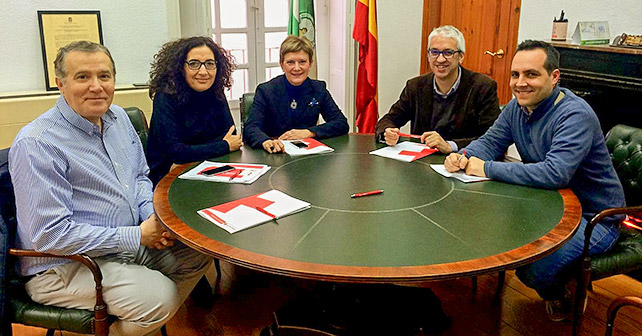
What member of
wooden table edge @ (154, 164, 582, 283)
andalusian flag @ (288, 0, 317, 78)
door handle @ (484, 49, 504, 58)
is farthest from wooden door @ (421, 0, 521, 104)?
wooden table edge @ (154, 164, 582, 283)

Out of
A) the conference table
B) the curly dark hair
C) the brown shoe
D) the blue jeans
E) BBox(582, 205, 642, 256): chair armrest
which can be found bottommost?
the brown shoe

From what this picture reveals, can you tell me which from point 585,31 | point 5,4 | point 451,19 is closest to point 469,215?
point 585,31

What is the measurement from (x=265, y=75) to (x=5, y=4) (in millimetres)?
2998

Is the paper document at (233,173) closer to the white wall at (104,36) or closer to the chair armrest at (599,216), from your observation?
the chair armrest at (599,216)

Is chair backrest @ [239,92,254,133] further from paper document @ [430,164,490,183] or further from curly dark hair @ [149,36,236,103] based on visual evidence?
paper document @ [430,164,490,183]

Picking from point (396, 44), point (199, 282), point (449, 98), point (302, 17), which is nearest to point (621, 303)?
point (449, 98)

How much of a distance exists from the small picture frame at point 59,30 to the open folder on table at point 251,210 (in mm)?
2212

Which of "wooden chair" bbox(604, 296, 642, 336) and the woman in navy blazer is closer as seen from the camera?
"wooden chair" bbox(604, 296, 642, 336)

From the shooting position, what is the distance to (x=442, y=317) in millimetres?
2240

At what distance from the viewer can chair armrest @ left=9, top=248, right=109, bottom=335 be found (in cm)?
159

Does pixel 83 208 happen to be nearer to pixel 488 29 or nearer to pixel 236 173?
pixel 236 173

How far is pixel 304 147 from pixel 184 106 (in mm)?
599

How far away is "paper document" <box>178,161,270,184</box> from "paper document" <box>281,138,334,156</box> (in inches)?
11.0

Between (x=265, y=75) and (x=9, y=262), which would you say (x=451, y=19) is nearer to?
(x=265, y=75)
